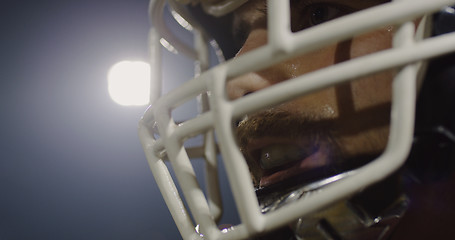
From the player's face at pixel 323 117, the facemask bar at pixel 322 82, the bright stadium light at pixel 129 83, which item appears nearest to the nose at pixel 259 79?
the player's face at pixel 323 117

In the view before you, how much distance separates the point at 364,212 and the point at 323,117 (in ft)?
0.38

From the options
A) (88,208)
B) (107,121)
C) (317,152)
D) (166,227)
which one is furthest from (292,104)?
(166,227)

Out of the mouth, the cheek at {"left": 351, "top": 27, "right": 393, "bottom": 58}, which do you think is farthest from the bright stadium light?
the cheek at {"left": 351, "top": 27, "right": 393, "bottom": 58}

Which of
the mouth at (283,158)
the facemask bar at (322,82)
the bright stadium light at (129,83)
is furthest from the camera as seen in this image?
the bright stadium light at (129,83)

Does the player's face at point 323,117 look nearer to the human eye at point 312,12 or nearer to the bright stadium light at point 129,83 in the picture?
the human eye at point 312,12

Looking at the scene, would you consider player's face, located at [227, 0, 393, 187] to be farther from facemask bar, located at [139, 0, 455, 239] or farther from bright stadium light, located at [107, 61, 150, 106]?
bright stadium light, located at [107, 61, 150, 106]

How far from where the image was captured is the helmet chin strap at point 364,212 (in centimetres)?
30

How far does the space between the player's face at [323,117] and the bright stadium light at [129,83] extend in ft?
5.77

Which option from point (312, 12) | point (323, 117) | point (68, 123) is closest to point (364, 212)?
point (323, 117)

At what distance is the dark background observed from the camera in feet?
5.74

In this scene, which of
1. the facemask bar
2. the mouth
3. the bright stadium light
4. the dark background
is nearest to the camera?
the facemask bar

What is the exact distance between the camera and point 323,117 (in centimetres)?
36

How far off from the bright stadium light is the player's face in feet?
5.77

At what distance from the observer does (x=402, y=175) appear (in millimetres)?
292
